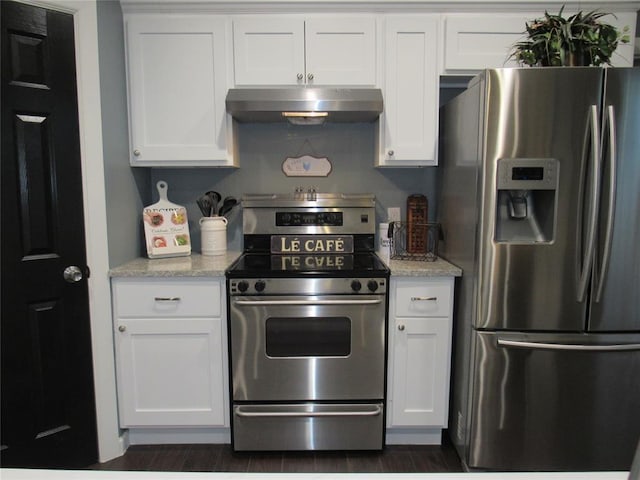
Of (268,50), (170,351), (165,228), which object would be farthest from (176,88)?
(170,351)

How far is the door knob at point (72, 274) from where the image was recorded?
1.75 metres

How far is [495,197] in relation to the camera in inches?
64.8

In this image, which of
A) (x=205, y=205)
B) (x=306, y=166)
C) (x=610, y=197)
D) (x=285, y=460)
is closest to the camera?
(x=610, y=197)

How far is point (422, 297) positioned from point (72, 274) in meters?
1.62

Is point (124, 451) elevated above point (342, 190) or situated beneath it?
situated beneath

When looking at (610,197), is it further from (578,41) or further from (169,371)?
(169,371)

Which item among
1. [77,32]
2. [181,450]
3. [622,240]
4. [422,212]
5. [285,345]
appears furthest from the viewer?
[422,212]

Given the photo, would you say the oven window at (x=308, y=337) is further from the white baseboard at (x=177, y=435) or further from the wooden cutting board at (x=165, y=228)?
the wooden cutting board at (x=165, y=228)

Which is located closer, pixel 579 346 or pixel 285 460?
pixel 579 346

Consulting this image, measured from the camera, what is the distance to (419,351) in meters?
1.95

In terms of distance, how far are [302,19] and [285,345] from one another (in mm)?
1671

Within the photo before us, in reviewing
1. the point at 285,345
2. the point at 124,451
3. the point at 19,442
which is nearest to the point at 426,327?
the point at 285,345

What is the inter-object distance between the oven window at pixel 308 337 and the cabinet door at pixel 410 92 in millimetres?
948

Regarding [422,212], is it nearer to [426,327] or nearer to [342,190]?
[342,190]
